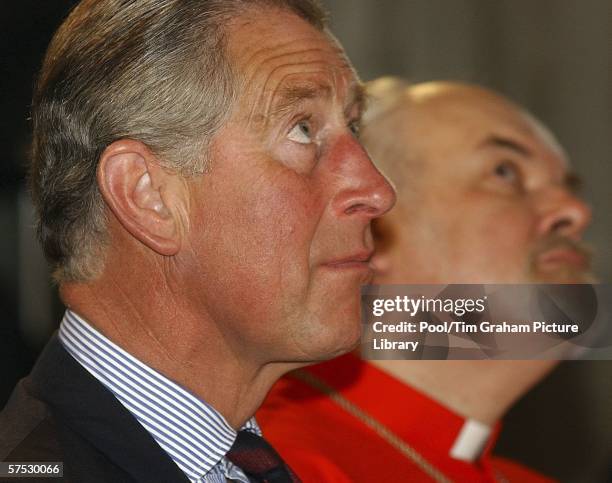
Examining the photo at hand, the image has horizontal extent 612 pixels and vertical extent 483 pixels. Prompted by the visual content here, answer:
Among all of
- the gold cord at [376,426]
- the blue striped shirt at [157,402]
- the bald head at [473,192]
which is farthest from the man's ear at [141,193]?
the bald head at [473,192]

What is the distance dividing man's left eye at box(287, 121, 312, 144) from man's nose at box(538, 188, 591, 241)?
2.39 feet

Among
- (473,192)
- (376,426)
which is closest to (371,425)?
(376,426)

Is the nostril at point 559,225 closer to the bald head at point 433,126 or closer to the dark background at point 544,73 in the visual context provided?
the bald head at point 433,126

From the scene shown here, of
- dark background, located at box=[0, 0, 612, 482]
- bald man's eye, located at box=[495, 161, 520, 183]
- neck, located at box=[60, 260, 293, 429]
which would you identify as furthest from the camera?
dark background, located at box=[0, 0, 612, 482]

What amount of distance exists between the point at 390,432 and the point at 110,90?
2.45 feet

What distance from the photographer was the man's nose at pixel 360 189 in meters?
1.14

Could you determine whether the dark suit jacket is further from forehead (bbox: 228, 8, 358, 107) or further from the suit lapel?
forehead (bbox: 228, 8, 358, 107)

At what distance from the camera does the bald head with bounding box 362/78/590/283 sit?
1768mm

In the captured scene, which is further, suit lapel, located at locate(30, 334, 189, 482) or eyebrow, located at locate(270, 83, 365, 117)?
eyebrow, located at locate(270, 83, 365, 117)

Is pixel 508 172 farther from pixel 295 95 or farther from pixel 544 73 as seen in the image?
pixel 544 73

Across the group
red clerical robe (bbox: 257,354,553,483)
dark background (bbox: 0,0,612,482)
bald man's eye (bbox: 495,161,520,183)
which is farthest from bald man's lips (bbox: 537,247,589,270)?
dark background (bbox: 0,0,612,482)

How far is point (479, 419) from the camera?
5.66 feet

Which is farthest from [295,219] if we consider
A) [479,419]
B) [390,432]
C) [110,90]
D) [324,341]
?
[479,419]

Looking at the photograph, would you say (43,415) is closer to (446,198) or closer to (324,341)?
(324,341)
